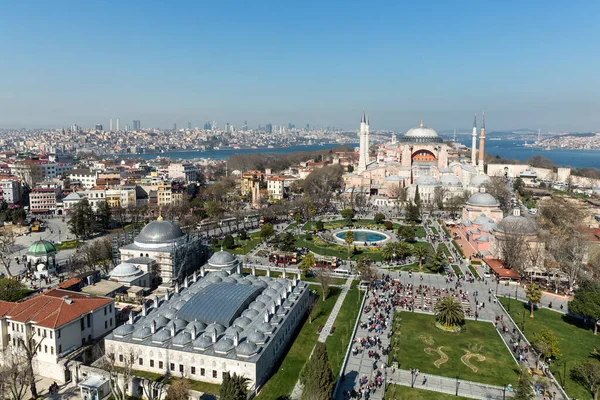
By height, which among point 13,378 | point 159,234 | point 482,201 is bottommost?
point 13,378

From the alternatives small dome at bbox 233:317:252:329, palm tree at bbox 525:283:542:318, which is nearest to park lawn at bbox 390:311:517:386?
palm tree at bbox 525:283:542:318

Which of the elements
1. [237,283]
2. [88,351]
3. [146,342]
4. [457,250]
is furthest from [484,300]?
[88,351]

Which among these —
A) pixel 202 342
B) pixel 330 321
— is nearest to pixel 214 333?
pixel 202 342

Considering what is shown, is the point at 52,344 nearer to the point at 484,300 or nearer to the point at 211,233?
the point at 484,300

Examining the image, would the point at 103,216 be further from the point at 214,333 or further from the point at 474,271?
the point at 474,271

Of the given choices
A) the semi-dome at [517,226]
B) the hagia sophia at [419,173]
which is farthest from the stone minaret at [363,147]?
the semi-dome at [517,226]

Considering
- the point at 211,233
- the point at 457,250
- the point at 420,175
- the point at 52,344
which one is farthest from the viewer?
the point at 420,175

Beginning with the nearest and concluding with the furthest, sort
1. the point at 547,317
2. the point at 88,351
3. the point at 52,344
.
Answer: the point at 52,344 < the point at 88,351 < the point at 547,317
